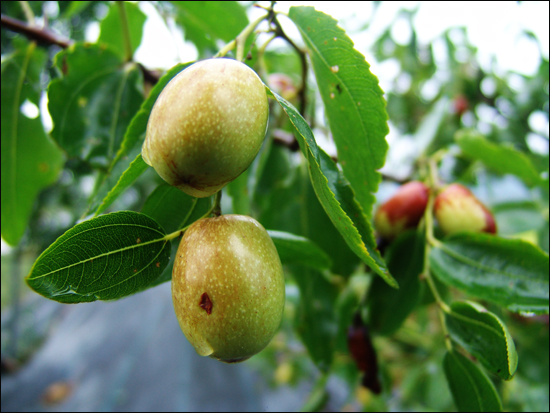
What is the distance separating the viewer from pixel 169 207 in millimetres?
491

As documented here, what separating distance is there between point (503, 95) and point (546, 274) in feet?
4.08

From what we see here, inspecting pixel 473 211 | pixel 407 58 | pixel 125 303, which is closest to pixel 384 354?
pixel 473 211

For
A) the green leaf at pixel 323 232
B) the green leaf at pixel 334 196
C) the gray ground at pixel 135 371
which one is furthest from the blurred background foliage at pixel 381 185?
the gray ground at pixel 135 371

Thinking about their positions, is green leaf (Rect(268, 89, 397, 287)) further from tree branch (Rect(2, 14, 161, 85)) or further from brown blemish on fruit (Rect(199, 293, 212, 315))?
tree branch (Rect(2, 14, 161, 85))

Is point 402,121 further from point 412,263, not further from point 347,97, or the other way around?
point 347,97

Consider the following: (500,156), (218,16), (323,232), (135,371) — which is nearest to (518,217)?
(500,156)

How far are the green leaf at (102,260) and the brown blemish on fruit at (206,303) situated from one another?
3.4 inches

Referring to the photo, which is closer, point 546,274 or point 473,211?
point 546,274

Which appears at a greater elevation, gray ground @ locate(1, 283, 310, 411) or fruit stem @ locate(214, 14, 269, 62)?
fruit stem @ locate(214, 14, 269, 62)

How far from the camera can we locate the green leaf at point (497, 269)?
0.59m

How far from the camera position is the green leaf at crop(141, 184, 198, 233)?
48 cm

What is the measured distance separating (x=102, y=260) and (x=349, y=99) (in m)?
0.34

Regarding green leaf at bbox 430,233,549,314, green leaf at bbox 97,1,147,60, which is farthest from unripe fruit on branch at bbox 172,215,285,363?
green leaf at bbox 97,1,147,60

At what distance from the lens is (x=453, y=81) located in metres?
1.62
